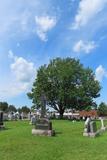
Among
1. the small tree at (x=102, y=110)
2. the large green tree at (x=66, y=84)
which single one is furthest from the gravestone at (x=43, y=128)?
the small tree at (x=102, y=110)

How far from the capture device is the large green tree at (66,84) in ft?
258

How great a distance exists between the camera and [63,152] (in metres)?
15.6

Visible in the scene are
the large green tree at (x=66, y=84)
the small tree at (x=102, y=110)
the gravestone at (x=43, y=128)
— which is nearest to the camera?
the gravestone at (x=43, y=128)

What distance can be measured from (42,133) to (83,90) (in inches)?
2162

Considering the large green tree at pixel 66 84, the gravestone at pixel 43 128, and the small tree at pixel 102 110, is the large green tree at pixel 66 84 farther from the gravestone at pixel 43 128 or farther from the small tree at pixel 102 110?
the small tree at pixel 102 110

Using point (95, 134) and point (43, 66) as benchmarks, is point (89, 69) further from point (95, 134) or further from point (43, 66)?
point (95, 134)

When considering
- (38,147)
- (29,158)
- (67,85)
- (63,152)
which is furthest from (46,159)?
(67,85)

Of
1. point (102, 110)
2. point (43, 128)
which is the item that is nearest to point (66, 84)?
point (43, 128)

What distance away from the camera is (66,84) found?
7938cm

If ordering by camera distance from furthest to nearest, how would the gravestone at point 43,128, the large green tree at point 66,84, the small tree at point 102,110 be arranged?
the small tree at point 102,110 → the large green tree at point 66,84 → the gravestone at point 43,128

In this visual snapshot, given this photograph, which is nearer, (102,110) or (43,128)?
(43,128)

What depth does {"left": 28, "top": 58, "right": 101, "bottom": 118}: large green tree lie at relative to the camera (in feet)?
258

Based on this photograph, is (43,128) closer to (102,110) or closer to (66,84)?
(66,84)

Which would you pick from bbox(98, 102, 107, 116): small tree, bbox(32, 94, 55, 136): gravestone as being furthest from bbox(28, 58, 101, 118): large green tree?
bbox(98, 102, 107, 116): small tree
